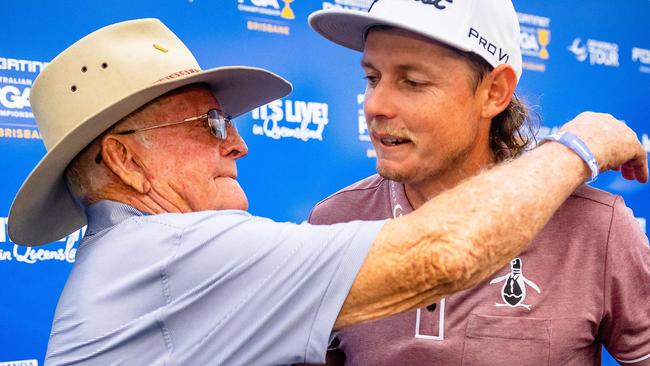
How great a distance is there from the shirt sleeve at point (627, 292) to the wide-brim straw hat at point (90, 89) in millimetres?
805

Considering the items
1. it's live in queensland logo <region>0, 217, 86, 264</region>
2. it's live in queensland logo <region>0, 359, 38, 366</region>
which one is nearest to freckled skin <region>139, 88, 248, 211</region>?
it's live in queensland logo <region>0, 217, 86, 264</region>

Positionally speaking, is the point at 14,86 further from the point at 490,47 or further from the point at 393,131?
the point at 490,47

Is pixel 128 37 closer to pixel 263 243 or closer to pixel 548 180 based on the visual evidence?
pixel 263 243

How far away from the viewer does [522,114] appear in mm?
1771

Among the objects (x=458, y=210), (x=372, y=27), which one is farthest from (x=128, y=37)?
(x=458, y=210)

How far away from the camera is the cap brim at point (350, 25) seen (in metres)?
1.47

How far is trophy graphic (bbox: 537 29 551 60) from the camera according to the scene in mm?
4016

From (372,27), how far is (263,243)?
606 mm

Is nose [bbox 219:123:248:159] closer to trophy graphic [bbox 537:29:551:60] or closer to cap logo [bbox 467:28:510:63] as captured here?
cap logo [bbox 467:28:510:63]

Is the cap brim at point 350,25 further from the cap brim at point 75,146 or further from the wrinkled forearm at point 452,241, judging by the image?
the wrinkled forearm at point 452,241

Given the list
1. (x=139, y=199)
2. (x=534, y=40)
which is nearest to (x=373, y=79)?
(x=139, y=199)

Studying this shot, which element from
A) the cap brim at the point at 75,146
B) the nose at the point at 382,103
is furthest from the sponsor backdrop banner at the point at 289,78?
the nose at the point at 382,103

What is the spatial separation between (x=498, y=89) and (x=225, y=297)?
0.78 metres

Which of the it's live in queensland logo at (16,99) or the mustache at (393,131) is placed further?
the it's live in queensland logo at (16,99)
